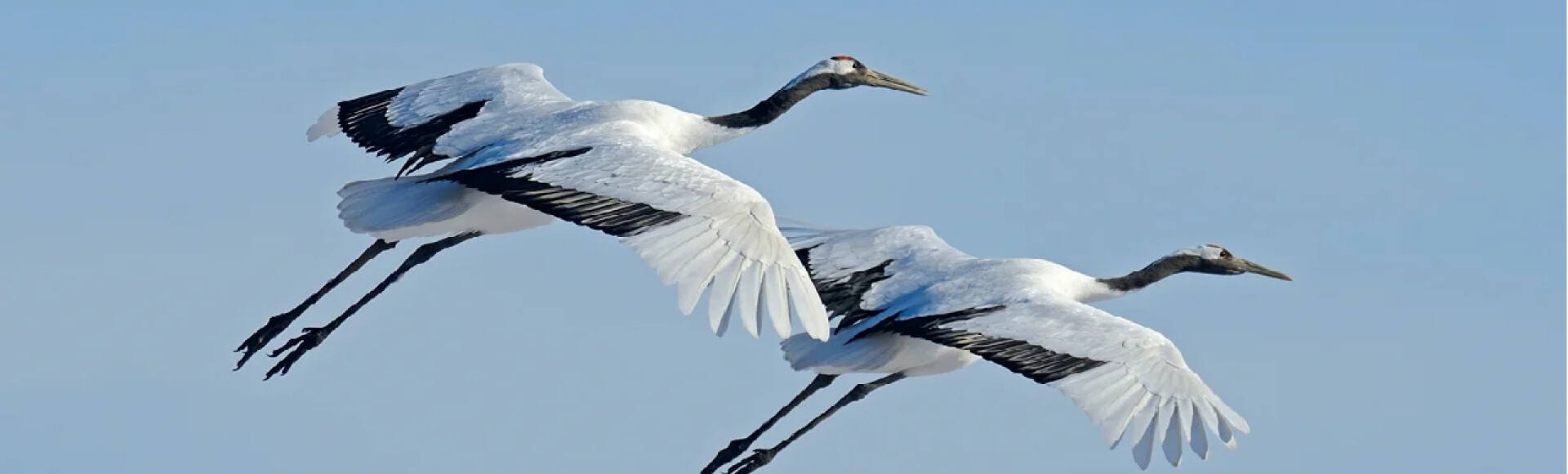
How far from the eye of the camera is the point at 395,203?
84.8 ft

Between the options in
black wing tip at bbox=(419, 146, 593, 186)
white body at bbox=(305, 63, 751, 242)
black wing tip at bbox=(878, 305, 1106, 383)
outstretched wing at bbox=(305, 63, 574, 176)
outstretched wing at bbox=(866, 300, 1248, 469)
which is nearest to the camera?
outstretched wing at bbox=(866, 300, 1248, 469)

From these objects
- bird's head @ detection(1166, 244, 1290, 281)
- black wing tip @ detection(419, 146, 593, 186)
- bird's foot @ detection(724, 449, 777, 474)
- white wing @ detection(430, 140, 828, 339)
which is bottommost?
bird's foot @ detection(724, 449, 777, 474)

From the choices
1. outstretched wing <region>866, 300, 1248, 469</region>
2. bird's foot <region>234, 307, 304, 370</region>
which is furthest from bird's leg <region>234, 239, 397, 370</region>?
outstretched wing <region>866, 300, 1248, 469</region>

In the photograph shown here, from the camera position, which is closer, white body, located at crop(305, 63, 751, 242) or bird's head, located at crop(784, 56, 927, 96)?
white body, located at crop(305, 63, 751, 242)

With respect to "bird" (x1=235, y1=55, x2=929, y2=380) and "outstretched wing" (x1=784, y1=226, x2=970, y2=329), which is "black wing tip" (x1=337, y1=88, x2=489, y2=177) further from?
"outstretched wing" (x1=784, y1=226, x2=970, y2=329)

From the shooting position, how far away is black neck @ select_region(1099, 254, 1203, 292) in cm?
2778

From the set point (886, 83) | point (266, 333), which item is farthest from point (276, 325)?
point (886, 83)

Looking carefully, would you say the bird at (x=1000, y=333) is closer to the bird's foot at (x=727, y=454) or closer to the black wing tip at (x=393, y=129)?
the bird's foot at (x=727, y=454)

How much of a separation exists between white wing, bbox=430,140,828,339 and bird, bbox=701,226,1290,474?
2551 millimetres

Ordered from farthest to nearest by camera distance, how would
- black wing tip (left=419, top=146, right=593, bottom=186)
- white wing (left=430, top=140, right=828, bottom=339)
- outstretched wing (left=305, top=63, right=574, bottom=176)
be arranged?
1. outstretched wing (left=305, top=63, right=574, bottom=176)
2. black wing tip (left=419, top=146, right=593, bottom=186)
3. white wing (left=430, top=140, right=828, bottom=339)

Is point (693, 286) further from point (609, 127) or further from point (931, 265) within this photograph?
point (931, 265)

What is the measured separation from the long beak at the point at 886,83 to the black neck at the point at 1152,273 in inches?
86.6

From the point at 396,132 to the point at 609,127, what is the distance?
8.22 feet

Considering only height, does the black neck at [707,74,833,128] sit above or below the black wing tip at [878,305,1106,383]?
above
